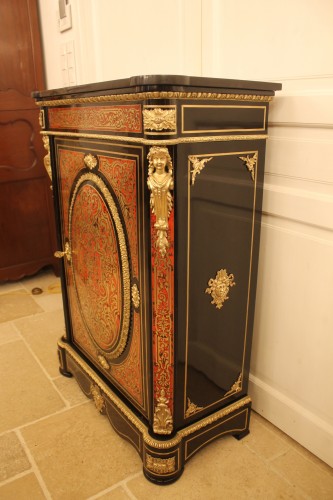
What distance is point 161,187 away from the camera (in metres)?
1.09

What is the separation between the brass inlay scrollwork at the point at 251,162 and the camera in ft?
4.22

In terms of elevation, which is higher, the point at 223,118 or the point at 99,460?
the point at 223,118

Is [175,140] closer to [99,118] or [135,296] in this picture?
[99,118]

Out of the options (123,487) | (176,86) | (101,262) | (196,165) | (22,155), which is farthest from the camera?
(22,155)

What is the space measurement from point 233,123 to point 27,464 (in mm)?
1353

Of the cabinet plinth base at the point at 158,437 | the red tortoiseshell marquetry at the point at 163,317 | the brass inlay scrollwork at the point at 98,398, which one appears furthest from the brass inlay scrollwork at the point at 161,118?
the brass inlay scrollwork at the point at 98,398

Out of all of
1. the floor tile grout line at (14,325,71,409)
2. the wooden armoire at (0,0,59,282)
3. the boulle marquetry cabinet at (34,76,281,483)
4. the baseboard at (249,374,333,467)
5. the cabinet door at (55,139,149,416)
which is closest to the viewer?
the boulle marquetry cabinet at (34,76,281,483)

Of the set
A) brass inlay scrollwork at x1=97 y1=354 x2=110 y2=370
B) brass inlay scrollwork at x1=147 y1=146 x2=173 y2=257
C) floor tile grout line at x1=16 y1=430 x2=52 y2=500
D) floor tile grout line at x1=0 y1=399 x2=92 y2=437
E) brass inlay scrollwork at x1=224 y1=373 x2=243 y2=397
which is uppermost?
brass inlay scrollwork at x1=147 y1=146 x2=173 y2=257

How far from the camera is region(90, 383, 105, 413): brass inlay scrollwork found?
1.66 meters

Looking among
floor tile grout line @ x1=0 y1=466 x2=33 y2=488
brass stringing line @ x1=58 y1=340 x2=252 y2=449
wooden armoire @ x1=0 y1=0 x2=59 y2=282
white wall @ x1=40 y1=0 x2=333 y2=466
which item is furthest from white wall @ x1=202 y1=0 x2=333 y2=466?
wooden armoire @ x1=0 y1=0 x2=59 y2=282

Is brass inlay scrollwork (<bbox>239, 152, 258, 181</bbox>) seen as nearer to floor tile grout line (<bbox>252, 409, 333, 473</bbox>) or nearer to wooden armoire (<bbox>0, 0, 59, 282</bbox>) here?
floor tile grout line (<bbox>252, 409, 333, 473</bbox>)

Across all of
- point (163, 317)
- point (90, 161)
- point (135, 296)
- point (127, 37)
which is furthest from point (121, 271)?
point (127, 37)

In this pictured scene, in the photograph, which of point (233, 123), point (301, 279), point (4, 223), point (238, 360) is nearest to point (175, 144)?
→ point (233, 123)

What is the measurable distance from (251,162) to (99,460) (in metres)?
1.17
